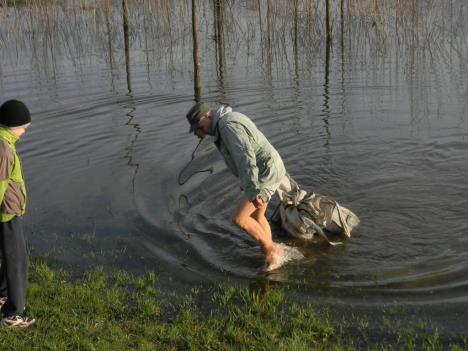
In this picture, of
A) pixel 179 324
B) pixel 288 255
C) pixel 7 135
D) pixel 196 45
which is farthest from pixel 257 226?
pixel 196 45

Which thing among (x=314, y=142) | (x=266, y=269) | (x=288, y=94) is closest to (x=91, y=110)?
(x=288, y=94)

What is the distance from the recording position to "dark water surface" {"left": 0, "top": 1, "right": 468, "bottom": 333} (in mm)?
6660

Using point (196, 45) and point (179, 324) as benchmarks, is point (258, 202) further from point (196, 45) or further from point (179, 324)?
point (196, 45)

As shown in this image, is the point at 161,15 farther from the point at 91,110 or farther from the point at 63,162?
the point at 63,162

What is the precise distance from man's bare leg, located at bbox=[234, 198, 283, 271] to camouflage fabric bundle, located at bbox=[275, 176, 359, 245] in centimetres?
66

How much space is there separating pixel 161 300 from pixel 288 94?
9479 millimetres

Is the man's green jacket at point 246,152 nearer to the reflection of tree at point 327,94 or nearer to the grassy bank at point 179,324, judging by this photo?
the grassy bank at point 179,324

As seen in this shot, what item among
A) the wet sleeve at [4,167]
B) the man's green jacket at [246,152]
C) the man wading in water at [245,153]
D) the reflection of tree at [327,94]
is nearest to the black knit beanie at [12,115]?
the wet sleeve at [4,167]

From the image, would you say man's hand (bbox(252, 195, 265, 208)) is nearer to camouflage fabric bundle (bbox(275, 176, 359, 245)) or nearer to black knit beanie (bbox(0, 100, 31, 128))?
camouflage fabric bundle (bbox(275, 176, 359, 245))

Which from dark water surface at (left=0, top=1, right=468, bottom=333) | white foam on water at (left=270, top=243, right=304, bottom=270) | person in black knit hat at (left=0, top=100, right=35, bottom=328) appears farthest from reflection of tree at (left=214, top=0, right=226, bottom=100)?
person in black knit hat at (left=0, top=100, right=35, bottom=328)

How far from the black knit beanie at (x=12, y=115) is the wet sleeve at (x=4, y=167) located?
0.21 meters

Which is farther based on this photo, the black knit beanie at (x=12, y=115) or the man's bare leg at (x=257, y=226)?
the man's bare leg at (x=257, y=226)

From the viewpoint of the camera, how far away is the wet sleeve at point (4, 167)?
187 inches

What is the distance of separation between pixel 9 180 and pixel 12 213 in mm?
282
